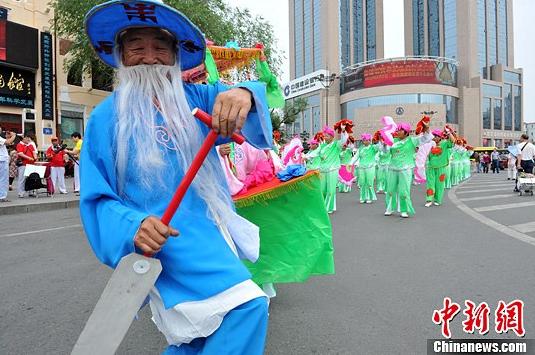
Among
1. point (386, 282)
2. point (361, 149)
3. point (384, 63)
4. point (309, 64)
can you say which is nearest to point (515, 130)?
point (384, 63)

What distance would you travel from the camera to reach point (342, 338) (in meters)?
3.11

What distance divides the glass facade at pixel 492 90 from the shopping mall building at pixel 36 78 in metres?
67.6

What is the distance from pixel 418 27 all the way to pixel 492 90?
79.1ft

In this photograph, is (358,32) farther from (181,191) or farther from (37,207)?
(181,191)

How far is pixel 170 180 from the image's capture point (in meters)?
1.71

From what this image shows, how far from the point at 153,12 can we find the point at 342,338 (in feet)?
7.78

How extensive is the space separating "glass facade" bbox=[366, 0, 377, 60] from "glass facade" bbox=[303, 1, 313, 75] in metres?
14.9

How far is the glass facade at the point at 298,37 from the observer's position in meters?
97.1

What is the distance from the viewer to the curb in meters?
10.1

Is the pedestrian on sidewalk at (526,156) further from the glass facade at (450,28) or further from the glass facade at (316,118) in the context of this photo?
the glass facade at (450,28)

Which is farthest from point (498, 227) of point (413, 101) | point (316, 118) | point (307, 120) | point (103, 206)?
point (307, 120)

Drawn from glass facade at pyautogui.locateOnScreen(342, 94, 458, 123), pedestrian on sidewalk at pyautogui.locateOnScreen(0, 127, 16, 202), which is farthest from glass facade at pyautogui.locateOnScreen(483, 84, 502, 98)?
pedestrian on sidewalk at pyautogui.locateOnScreen(0, 127, 16, 202)

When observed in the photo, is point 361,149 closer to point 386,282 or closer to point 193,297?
point 386,282

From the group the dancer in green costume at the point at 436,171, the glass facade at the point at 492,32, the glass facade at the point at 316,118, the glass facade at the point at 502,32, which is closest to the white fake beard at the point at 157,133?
the dancer in green costume at the point at 436,171
